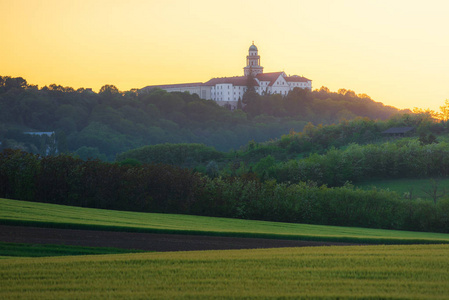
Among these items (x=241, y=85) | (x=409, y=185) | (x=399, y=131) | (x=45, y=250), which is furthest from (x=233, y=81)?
(x=45, y=250)

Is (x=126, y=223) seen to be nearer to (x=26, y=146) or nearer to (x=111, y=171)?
(x=111, y=171)

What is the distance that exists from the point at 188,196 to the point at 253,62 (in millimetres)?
141034

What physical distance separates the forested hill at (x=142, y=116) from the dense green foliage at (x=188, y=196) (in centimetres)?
6236

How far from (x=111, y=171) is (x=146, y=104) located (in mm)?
101906

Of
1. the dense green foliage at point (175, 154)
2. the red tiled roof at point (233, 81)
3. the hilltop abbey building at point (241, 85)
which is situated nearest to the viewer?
the dense green foliage at point (175, 154)

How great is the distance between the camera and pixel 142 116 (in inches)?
4894

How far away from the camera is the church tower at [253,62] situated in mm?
166625

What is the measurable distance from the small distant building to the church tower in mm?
90204

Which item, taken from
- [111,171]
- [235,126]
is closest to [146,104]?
[235,126]

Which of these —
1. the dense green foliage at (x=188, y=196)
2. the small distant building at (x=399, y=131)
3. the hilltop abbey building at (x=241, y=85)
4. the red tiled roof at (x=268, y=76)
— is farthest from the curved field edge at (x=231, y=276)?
the red tiled roof at (x=268, y=76)

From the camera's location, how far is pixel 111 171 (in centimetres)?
3209

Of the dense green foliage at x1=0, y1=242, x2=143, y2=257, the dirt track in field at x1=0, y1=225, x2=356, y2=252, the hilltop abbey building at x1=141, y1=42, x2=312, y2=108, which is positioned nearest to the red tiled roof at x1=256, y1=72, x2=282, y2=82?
the hilltop abbey building at x1=141, y1=42, x2=312, y2=108

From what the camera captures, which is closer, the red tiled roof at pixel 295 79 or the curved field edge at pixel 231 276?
the curved field edge at pixel 231 276

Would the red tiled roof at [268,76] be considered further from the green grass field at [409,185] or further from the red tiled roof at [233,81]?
the green grass field at [409,185]
